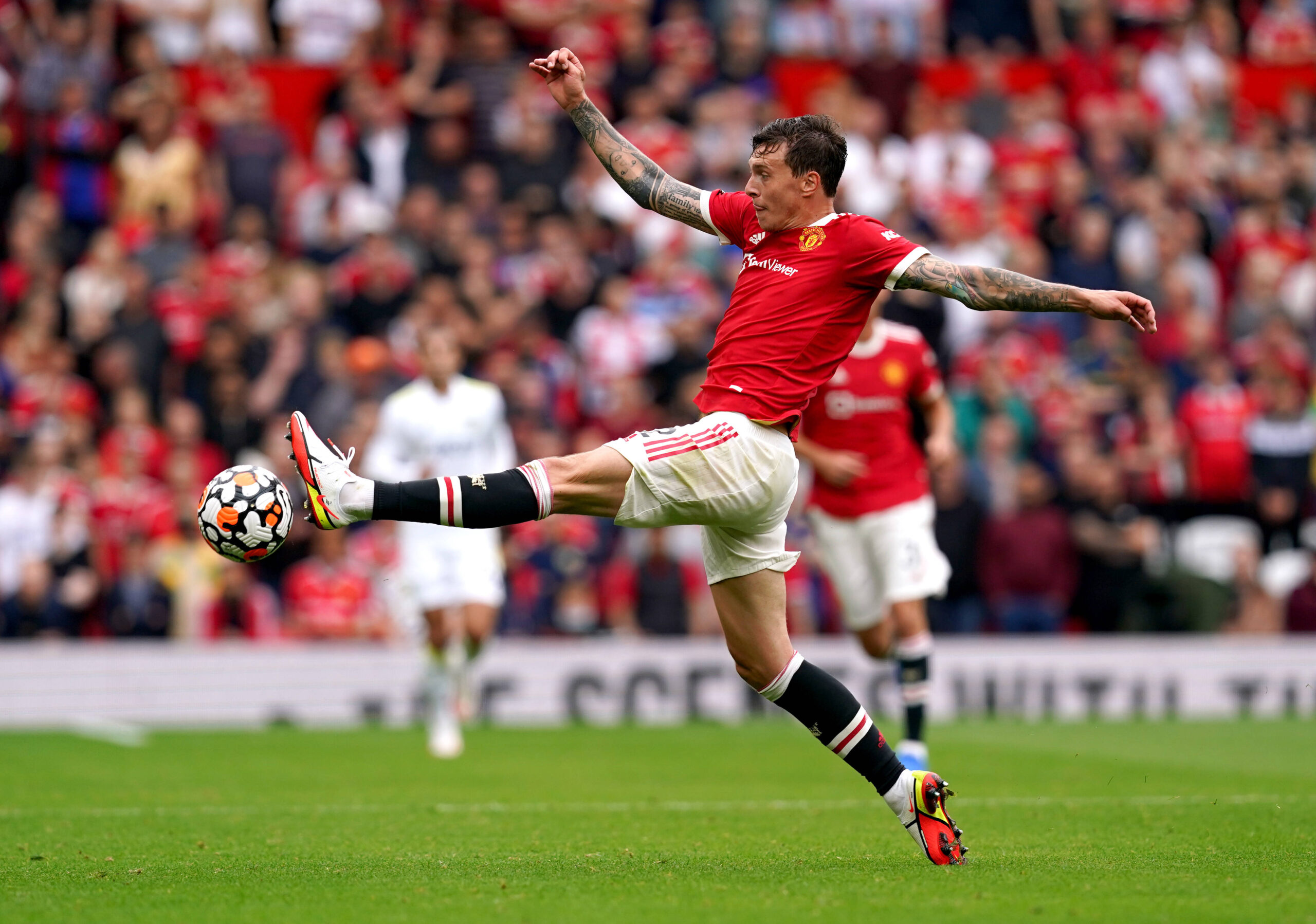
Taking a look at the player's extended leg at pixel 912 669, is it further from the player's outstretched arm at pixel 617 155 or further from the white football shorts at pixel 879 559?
the player's outstretched arm at pixel 617 155

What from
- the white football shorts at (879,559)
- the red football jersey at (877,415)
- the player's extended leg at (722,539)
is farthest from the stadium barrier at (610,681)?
the player's extended leg at (722,539)

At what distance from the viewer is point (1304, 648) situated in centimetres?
1670

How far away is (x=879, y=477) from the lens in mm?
11023

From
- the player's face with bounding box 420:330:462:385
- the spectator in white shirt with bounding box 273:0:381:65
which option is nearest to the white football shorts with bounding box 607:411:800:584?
the player's face with bounding box 420:330:462:385

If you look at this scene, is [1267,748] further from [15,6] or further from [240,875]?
[15,6]

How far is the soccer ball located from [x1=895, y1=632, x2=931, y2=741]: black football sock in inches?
188

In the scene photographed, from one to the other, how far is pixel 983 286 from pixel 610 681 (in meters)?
9.96

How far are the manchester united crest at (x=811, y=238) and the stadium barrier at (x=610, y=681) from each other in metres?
9.06

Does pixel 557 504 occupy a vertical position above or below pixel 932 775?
above

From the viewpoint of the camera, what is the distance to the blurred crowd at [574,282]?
16625mm

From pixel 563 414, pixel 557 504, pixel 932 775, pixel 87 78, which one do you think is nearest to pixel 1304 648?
pixel 563 414

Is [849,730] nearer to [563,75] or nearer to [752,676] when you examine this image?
[752,676]

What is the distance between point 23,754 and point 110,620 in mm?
3305

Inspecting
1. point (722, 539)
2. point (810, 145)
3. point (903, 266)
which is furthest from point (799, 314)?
point (722, 539)
